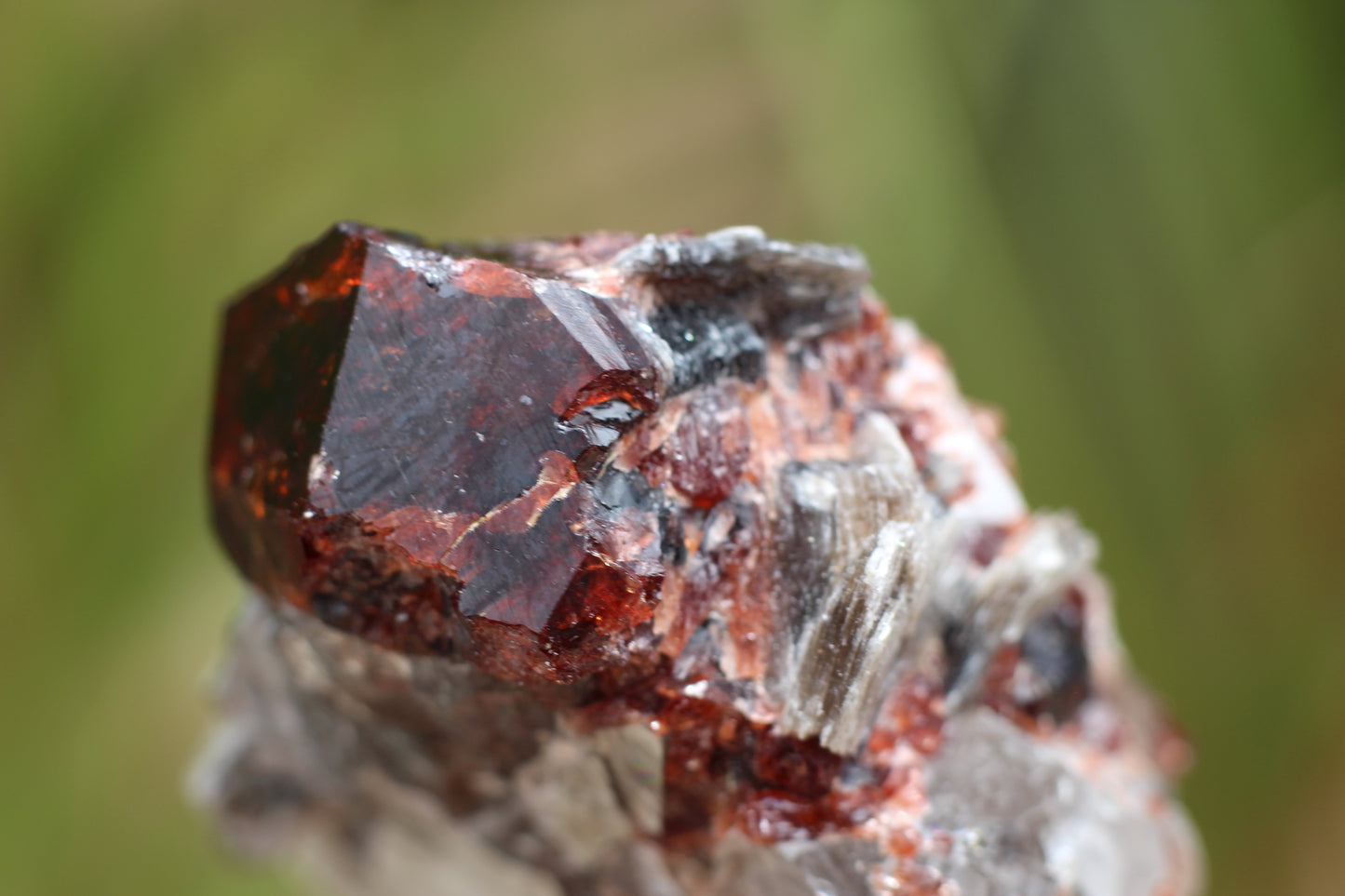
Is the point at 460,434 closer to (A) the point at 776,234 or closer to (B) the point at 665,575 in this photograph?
(B) the point at 665,575

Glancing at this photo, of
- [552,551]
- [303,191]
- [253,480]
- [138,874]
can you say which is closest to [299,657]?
[253,480]

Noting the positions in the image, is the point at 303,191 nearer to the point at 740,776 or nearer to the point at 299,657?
the point at 299,657

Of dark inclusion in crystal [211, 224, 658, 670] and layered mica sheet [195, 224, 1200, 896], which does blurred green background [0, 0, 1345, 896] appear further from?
dark inclusion in crystal [211, 224, 658, 670]

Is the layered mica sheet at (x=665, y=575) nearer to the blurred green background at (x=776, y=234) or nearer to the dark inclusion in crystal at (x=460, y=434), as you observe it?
the dark inclusion in crystal at (x=460, y=434)

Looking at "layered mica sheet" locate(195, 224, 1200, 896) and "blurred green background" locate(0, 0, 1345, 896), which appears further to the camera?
"blurred green background" locate(0, 0, 1345, 896)

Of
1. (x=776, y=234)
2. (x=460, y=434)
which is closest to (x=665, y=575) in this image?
(x=460, y=434)

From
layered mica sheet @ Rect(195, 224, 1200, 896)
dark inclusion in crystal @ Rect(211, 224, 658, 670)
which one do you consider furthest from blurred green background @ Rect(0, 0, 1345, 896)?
dark inclusion in crystal @ Rect(211, 224, 658, 670)
